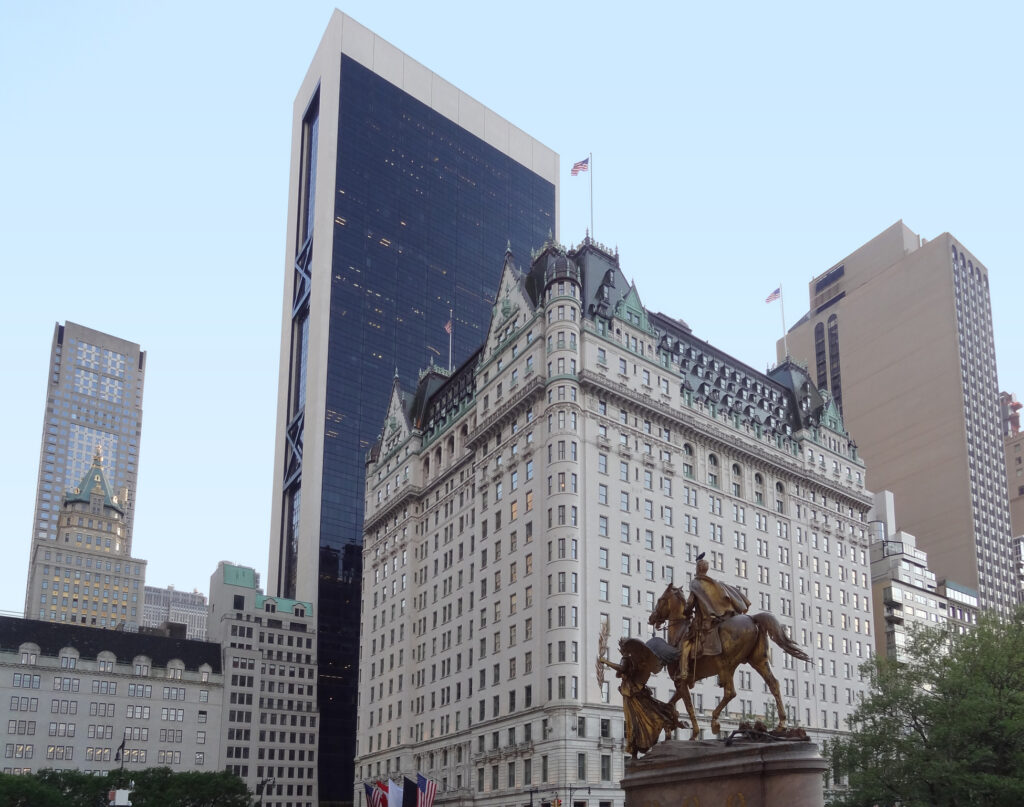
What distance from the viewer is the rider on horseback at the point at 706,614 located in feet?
122

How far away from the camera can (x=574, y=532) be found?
108 m

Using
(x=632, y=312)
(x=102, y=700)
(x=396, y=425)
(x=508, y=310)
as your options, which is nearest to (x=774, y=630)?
(x=632, y=312)

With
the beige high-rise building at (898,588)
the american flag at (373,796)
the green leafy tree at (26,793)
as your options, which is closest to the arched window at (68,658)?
the green leafy tree at (26,793)

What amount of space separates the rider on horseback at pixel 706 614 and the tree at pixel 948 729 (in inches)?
1447

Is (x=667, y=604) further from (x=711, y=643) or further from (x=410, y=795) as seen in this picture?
(x=410, y=795)

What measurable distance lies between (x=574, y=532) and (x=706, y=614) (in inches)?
2786

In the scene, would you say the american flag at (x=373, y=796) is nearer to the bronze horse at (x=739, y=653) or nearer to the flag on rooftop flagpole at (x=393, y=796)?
the flag on rooftop flagpole at (x=393, y=796)

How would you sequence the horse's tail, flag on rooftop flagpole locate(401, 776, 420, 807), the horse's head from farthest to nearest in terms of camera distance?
flag on rooftop flagpole locate(401, 776, 420, 807) → the horse's head → the horse's tail

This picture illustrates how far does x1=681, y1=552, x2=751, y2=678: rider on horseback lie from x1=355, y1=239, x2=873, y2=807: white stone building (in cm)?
6614

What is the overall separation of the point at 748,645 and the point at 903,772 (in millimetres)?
42924

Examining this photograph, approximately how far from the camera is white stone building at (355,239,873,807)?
4225 inches

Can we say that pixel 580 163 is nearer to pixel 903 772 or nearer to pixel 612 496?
pixel 612 496

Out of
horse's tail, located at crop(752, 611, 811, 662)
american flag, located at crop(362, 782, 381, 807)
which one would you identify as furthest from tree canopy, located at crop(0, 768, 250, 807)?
horse's tail, located at crop(752, 611, 811, 662)

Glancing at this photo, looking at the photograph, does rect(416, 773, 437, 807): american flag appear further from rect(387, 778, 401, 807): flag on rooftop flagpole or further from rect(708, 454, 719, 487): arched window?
rect(708, 454, 719, 487): arched window
